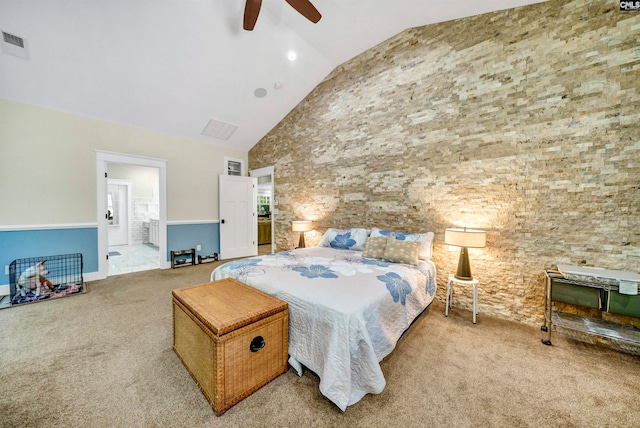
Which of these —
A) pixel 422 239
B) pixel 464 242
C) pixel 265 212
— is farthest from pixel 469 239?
pixel 265 212

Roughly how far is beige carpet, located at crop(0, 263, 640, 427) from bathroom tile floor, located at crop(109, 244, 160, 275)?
2.06 meters

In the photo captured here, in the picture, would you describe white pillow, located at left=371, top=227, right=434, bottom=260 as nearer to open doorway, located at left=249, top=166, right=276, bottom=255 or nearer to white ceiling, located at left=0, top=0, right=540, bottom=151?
white ceiling, located at left=0, top=0, right=540, bottom=151

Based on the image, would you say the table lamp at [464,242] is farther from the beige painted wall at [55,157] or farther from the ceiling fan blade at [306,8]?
the beige painted wall at [55,157]

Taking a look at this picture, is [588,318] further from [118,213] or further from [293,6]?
[118,213]

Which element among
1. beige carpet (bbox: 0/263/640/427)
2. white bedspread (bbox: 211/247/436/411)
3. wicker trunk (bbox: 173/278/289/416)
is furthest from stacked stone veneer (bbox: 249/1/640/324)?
wicker trunk (bbox: 173/278/289/416)

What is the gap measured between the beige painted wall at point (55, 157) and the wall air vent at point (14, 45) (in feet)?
2.79

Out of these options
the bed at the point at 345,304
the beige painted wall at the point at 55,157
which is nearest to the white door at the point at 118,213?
the beige painted wall at the point at 55,157

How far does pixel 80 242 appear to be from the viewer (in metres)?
3.73

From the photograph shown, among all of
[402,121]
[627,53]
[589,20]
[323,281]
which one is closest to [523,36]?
[589,20]

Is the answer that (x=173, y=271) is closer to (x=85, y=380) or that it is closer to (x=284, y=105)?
(x=85, y=380)

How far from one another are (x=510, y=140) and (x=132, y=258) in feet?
23.8

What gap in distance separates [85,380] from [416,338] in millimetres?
2640

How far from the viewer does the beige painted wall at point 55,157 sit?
3.19 metres

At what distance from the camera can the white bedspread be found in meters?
1.43
